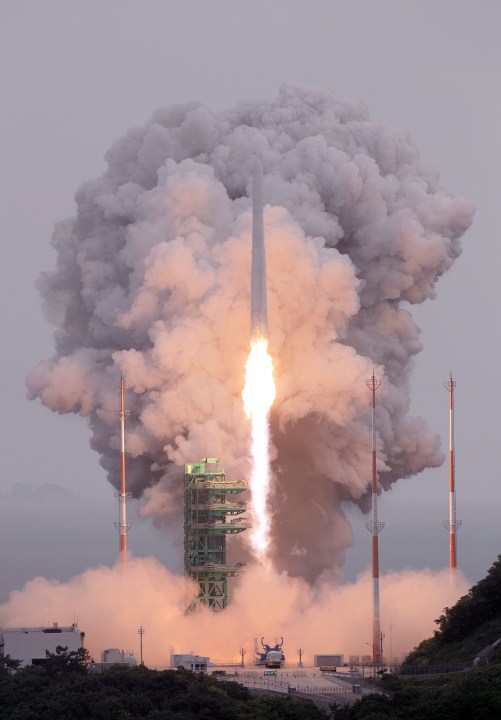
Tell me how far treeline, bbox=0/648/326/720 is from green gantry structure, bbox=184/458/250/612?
11762 mm

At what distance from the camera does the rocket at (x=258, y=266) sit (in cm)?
10269

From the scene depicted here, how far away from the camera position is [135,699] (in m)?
84.7

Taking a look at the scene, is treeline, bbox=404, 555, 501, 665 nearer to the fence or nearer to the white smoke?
the white smoke

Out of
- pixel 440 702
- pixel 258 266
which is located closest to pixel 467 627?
pixel 440 702

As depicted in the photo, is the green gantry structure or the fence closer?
the fence

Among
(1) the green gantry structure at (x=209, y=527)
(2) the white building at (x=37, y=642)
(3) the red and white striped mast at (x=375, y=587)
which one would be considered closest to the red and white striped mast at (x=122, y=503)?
(1) the green gantry structure at (x=209, y=527)

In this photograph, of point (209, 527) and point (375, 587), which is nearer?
point (375, 587)

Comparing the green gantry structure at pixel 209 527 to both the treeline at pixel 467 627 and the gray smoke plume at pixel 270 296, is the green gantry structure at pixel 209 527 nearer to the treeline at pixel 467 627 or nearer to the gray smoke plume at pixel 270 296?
the gray smoke plume at pixel 270 296

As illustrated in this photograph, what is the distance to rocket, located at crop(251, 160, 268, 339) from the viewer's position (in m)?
103

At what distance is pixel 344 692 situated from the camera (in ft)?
291

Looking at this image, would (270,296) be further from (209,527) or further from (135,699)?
(135,699)

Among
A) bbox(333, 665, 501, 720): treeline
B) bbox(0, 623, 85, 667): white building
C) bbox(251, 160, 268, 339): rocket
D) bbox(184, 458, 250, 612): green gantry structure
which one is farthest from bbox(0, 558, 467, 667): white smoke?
bbox(333, 665, 501, 720): treeline

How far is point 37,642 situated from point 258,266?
1685 cm

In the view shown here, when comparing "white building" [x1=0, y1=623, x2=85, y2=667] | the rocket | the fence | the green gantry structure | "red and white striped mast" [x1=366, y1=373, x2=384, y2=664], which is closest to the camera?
the fence
